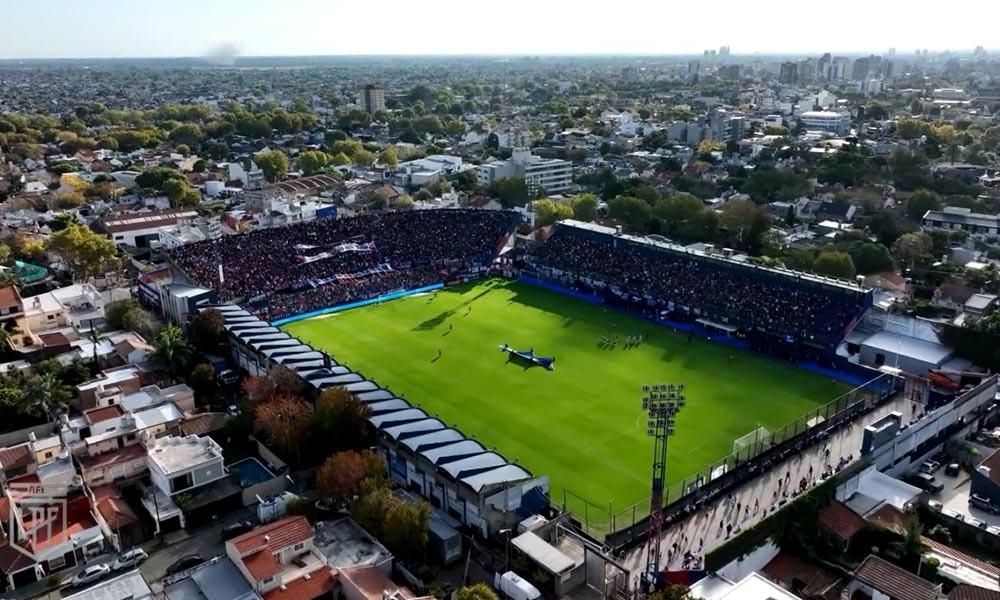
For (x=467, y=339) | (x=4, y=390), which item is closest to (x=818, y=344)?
(x=467, y=339)

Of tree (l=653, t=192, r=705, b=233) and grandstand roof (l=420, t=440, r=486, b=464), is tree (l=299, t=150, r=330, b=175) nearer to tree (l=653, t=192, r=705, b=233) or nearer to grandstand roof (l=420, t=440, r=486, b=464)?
tree (l=653, t=192, r=705, b=233)

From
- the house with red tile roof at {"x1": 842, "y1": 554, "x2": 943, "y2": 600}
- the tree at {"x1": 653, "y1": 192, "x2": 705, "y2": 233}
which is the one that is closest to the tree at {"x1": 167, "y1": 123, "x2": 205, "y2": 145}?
the tree at {"x1": 653, "y1": 192, "x2": 705, "y2": 233}

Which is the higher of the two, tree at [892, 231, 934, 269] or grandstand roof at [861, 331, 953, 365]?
tree at [892, 231, 934, 269]

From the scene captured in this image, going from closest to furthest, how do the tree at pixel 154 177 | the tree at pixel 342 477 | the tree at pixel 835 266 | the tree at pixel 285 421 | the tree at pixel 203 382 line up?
1. the tree at pixel 342 477
2. the tree at pixel 285 421
3. the tree at pixel 203 382
4. the tree at pixel 835 266
5. the tree at pixel 154 177

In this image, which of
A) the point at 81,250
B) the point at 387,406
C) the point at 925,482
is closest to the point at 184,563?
the point at 387,406

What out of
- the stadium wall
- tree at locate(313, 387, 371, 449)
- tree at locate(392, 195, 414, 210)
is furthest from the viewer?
tree at locate(392, 195, 414, 210)

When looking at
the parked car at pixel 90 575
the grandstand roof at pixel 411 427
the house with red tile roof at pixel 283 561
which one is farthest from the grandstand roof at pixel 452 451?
the parked car at pixel 90 575

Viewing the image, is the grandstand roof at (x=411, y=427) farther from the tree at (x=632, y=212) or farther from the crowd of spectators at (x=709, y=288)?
the tree at (x=632, y=212)
